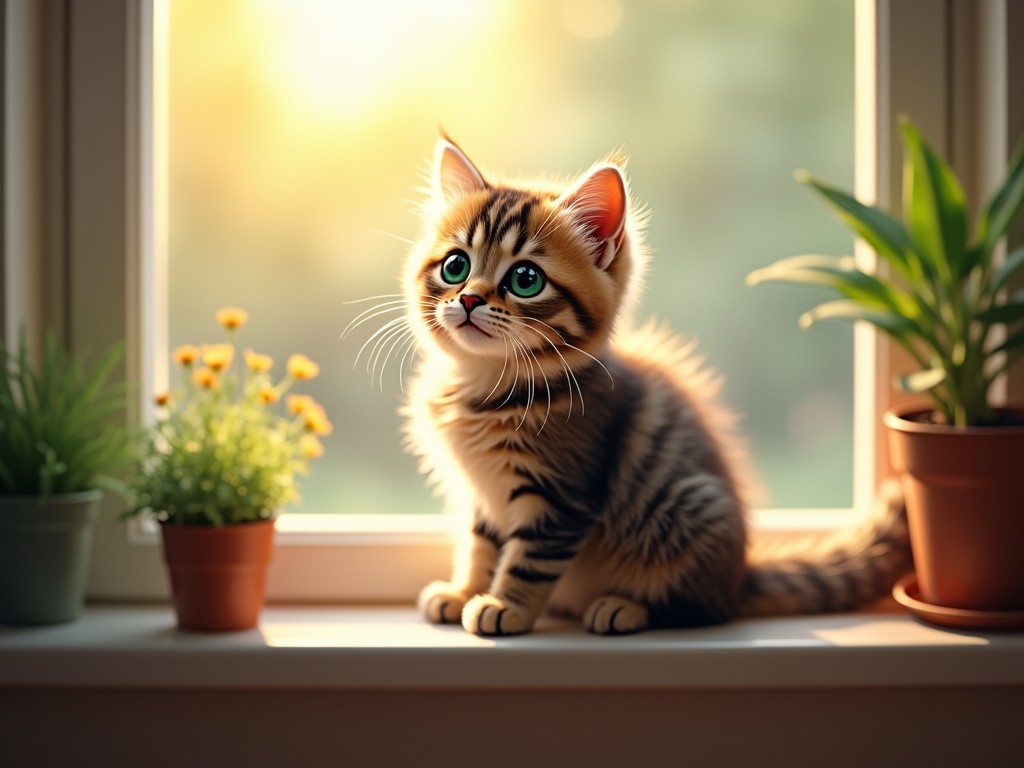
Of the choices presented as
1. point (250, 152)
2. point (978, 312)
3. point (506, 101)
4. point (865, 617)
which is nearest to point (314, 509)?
point (250, 152)

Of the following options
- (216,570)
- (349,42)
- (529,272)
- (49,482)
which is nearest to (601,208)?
(529,272)

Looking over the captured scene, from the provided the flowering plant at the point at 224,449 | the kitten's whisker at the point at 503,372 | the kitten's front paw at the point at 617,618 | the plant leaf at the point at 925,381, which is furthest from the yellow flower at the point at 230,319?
the plant leaf at the point at 925,381

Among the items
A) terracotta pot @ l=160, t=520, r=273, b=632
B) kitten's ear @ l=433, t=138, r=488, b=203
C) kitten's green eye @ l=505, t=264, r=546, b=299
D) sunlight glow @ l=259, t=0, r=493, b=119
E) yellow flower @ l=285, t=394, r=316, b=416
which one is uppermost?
sunlight glow @ l=259, t=0, r=493, b=119

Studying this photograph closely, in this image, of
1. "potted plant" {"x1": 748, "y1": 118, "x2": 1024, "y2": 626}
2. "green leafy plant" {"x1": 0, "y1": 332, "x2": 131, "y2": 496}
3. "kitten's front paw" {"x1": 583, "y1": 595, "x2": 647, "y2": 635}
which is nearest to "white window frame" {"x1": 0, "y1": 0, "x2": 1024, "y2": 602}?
"green leafy plant" {"x1": 0, "y1": 332, "x2": 131, "y2": 496}

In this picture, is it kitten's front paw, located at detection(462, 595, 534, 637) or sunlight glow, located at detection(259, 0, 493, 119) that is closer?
kitten's front paw, located at detection(462, 595, 534, 637)

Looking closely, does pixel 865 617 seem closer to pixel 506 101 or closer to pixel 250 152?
pixel 506 101

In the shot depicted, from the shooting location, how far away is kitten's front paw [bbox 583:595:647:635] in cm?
118

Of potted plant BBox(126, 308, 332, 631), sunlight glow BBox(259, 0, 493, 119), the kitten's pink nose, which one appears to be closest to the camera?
the kitten's pink nose

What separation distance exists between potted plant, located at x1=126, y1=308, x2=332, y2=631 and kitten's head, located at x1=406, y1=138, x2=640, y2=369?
248mm

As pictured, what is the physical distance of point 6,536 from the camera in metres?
1.17

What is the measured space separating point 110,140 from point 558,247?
67cm

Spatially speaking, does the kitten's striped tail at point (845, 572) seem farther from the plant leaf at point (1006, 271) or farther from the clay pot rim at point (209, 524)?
the clay pot rim at point (209, 524)

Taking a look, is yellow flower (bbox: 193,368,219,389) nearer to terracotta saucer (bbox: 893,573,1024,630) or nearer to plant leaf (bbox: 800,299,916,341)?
plant leaf (bbox: 800,299,916,341)

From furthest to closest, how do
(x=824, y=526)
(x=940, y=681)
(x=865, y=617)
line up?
(x=824, y=526), (x=865, y=617), (x=940, y=681)
